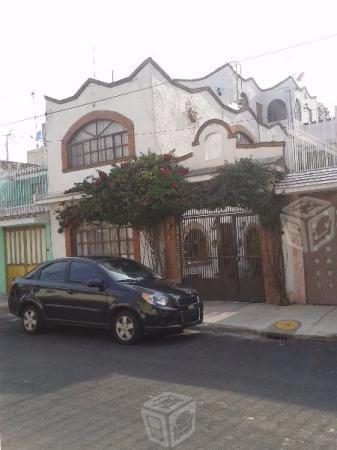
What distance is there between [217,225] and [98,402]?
777cm

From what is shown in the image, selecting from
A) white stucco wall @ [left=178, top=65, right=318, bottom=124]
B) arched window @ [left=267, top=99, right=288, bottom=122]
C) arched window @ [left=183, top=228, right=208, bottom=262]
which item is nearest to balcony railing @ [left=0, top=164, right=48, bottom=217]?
arched window @ [left=183, top=228, right=208, bottom=262]

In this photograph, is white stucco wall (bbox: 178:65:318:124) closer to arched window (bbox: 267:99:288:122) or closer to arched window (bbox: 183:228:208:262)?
arched window (bbox: 267:99:288:122)

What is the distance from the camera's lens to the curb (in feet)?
27.6

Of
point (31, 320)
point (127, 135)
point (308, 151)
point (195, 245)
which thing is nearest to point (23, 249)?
point (127, 135)

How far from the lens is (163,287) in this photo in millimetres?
8703

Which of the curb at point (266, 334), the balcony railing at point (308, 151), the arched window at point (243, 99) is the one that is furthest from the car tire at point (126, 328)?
the arched window at point (243, 99)

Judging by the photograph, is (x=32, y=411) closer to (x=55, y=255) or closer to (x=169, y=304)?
(x=169, y=304)

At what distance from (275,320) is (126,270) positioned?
319 centimetres

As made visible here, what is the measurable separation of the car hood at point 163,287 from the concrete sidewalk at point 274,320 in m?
1.32

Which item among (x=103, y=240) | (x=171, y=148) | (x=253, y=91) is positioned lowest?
(x=103, y=240)

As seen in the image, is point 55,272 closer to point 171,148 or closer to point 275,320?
point 275,320

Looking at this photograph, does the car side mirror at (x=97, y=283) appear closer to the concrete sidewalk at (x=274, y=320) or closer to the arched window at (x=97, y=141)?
the concrete sidewalk at (x=274, y=320)

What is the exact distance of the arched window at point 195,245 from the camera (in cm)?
1295

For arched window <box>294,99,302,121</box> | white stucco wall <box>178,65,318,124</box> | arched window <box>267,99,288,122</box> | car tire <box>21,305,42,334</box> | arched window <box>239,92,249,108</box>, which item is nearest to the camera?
car tire <box>21,305,42,334</box>
